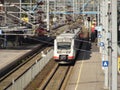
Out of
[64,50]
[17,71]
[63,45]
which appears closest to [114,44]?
[17,71]

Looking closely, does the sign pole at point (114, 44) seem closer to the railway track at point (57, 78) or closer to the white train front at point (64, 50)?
the railway track at point (57, 78)

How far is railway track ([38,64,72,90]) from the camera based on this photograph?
2769cm

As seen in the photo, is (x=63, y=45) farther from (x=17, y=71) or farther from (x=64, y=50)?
(x=17, y=71)

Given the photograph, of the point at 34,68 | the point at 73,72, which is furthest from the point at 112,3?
the point at 73,72

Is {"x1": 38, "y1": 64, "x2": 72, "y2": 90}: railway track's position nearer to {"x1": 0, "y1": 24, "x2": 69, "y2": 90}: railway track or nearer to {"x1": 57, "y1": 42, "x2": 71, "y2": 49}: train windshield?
{"x1": 57, "y1": 42, "x2": 71, "y2": 49}: train windshield

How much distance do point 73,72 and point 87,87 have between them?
739cm

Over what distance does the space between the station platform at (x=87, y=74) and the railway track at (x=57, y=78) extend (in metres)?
0.51

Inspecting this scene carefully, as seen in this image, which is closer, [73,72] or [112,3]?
[112,3]

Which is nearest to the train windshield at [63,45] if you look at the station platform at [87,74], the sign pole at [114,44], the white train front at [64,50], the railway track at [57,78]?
the white train front at [64,50]

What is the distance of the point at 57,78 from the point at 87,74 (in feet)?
7.67

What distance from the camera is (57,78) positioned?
104ft

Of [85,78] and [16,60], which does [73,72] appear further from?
[16,60]

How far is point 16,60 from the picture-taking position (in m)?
40.0

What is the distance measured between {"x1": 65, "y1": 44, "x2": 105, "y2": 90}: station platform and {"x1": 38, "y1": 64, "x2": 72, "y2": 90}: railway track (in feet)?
1.68
